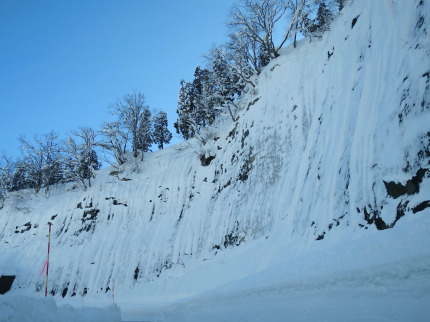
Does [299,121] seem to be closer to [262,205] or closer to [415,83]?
[262,205]

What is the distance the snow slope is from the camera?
5801mm

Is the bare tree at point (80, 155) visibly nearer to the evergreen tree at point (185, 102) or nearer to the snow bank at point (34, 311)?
the evergreen tree at point (185, 102)

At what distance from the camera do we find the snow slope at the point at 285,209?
5.80 meters

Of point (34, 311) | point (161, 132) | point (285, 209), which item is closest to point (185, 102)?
point (161, 132)

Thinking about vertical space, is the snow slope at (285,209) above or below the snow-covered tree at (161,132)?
below

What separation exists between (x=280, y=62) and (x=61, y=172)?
24.8 m

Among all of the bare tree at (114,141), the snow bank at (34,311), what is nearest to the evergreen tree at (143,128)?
the bare tree at (114,141)

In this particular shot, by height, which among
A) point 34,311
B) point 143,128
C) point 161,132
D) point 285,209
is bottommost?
point 34,311

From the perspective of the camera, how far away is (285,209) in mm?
13086

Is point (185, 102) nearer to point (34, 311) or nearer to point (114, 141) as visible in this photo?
point (114, 141)

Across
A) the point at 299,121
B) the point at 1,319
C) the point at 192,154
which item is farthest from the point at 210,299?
the point at 192,154

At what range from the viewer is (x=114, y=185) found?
27297mm

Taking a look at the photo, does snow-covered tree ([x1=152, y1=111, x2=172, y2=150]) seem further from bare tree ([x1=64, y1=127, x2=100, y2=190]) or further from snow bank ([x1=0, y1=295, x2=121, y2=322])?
snow bank ([x1=0, y1=295, x2=121, y2=322])

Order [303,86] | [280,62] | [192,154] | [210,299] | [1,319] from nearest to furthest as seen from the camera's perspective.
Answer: [1,319] → [210,299] → [303,86] → [280,62] → [192,154]
